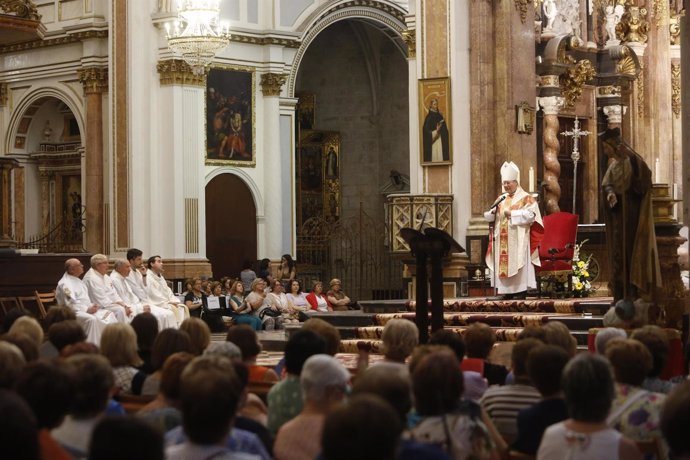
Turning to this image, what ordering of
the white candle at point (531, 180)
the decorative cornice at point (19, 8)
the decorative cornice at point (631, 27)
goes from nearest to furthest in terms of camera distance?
the white candle at point (531, 180), the decorative cornice at point (19, 8), the decorative cornice at point (631, 27)

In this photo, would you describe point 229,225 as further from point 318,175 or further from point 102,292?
point 102,292

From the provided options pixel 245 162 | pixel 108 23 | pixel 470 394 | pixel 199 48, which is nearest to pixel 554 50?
pixel 199 48

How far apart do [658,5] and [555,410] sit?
18.9 metres

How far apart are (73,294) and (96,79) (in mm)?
11780

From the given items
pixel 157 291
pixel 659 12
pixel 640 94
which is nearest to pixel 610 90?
pixel 640 94

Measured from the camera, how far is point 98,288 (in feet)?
51.2

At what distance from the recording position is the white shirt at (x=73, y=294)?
1527 centimetres

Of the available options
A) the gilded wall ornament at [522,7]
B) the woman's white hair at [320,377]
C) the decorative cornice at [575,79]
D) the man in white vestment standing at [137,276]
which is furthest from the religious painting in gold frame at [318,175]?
the woman's white hair at [320,377]

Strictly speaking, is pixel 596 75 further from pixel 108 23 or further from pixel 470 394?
pixel 470 394

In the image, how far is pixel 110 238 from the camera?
25.1 meters

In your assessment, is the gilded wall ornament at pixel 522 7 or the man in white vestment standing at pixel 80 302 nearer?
the man in white vestment standing at pixel 80 302

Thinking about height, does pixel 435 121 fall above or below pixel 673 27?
below

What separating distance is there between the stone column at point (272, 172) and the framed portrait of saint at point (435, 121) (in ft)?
25.6

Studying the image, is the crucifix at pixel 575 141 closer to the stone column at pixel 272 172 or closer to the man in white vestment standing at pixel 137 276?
the stone column at pixel 272 172
